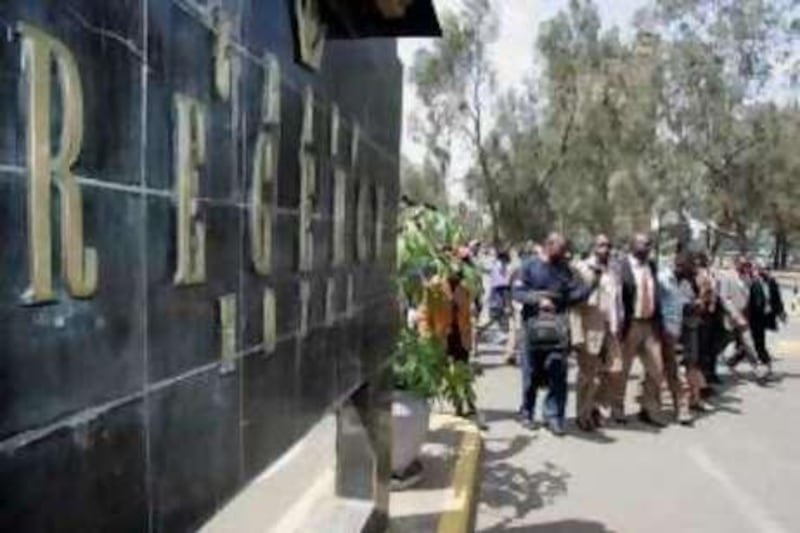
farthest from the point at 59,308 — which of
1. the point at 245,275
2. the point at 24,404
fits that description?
the point at 245,275

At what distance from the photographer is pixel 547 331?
1156 cm

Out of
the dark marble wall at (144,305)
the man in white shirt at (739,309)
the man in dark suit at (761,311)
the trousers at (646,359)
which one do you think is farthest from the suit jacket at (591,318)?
the dark marble wall at (144,305)

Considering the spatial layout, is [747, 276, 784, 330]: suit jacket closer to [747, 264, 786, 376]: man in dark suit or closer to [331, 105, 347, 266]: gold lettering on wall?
[747, 264, 786, 376]: man in dark suit

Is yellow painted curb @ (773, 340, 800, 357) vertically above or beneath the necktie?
beneath

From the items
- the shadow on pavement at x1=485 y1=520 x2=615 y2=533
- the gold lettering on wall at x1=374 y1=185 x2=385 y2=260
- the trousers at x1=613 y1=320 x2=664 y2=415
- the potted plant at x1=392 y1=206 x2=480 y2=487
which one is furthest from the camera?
the trousers at x1=613 y1=320 x2=664 y2=415

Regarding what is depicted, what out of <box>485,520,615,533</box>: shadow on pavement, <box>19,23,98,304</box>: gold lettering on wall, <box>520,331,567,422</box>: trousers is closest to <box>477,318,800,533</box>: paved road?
<box>485,520,615,533</box>: shadow on pavement

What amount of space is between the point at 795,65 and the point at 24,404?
35913 millimetres

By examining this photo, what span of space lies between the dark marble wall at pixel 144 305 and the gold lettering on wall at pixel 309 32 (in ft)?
0.23

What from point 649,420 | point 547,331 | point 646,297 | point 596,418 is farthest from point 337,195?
point 649,420

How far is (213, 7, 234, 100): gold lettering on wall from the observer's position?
2.93m

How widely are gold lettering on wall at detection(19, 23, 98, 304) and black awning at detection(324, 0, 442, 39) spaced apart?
2.59m

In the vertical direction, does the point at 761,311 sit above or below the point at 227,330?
below

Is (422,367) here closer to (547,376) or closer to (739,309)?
(547,376)

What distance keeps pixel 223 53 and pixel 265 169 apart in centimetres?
59
